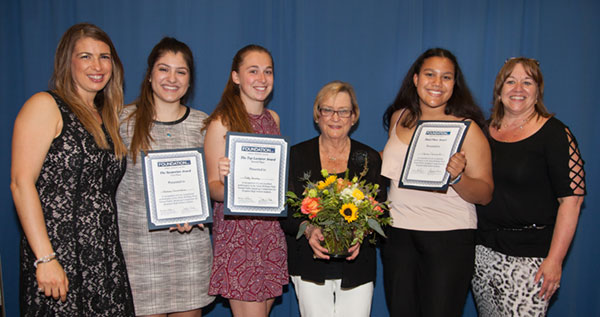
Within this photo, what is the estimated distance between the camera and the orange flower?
2139 mm

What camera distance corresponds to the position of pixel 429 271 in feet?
8.19

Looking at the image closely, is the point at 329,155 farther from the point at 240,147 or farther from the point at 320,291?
the point at 320,291

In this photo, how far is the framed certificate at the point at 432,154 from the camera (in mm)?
2311

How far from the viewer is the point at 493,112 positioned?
2838 millimetres

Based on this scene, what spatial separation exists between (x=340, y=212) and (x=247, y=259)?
721 millimetres

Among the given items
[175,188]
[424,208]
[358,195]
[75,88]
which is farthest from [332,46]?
[75,88]

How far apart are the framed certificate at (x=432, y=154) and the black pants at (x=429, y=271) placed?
39 cm


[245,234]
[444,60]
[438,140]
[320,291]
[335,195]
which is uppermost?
[444,60]

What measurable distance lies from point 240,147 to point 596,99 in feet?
11.8

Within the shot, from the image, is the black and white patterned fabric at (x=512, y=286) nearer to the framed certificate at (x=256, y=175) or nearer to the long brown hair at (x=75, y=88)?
the framed certificate at (x=256, y=175)

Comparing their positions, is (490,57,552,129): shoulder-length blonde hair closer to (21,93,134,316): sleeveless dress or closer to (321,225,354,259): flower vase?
(321,225,354,259): flower vase

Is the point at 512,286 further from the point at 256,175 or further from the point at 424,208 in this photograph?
the point at 256,175

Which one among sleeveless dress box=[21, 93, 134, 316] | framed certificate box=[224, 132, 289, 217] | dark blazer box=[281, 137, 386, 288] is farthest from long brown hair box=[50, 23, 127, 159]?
dark blazer box=[281, 137, 386, 288]

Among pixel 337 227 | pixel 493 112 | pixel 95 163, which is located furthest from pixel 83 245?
pixel 493 112
